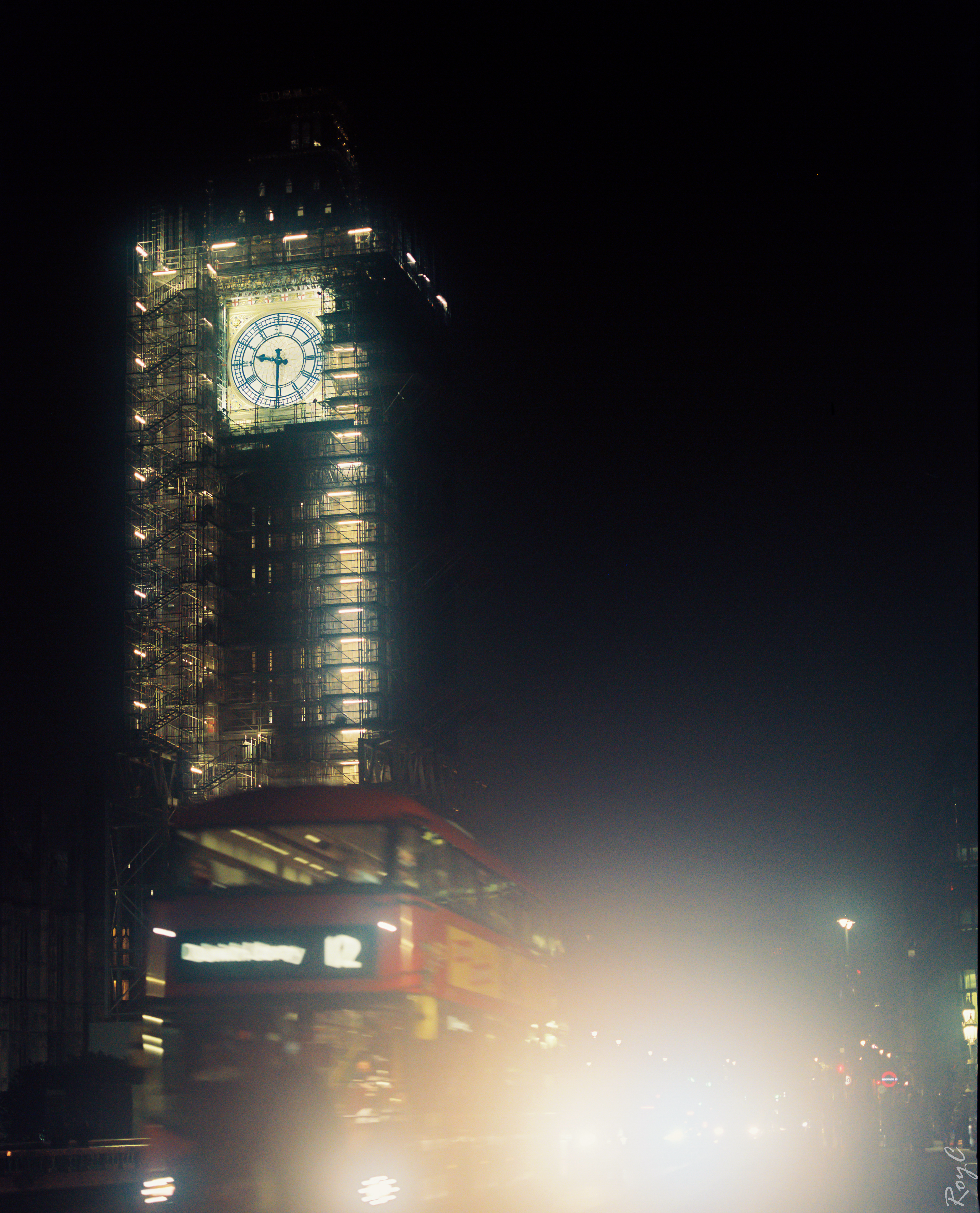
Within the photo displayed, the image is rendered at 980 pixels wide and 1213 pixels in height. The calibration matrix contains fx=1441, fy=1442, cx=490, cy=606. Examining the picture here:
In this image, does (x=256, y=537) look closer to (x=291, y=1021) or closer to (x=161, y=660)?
(x=161, y=660)

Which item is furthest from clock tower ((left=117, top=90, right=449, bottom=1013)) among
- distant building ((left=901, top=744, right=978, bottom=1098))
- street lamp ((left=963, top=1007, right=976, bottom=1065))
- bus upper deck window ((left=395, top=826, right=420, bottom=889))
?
bus upper deck window ((left=395, top=826, right=420, bottom=889))

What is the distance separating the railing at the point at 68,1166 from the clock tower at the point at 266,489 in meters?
28.4

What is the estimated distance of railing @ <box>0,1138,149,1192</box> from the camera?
2822 centimetres

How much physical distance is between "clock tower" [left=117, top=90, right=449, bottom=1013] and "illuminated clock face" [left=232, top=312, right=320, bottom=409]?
0.08 meters

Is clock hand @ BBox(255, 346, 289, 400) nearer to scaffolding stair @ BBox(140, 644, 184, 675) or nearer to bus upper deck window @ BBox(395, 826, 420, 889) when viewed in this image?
scaffolding stair @ BBox(140, 644, 184, 675)

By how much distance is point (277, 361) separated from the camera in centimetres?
7188

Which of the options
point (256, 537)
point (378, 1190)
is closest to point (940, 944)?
point (256, 537)

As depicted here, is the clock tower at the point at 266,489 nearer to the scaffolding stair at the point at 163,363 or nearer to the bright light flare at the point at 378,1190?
the scaffolding stair at the point at 163,363

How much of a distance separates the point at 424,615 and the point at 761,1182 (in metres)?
52.4

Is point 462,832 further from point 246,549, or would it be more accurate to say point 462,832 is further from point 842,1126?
point 246,549

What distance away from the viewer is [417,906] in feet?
52.2

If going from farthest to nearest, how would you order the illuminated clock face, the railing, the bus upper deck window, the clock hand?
the clock hand < the illuminated clock face < the railing < the bus upper deck window

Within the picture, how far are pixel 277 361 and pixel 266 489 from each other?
6.46m

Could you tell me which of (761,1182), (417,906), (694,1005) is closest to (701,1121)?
(694,1005)
